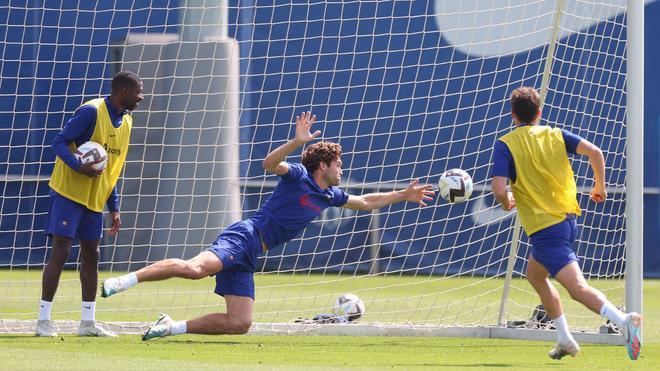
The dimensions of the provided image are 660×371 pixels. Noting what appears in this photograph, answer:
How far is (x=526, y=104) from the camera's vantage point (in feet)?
25.1

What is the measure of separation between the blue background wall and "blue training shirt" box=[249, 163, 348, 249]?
13.2ft

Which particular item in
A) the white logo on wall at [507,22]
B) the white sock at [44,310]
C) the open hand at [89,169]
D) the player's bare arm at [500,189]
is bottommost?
the white sock at [44,310]

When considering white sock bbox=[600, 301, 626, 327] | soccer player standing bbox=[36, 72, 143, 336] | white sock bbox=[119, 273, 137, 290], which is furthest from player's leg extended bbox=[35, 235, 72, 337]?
white sock bbox=[600, 301, 626, 327]

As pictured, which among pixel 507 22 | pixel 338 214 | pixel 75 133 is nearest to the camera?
pixel 75 133

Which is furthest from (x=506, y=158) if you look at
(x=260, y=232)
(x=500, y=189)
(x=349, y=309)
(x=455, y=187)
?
(x=349, y=309)

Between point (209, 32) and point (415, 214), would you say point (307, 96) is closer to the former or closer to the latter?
point (209, 32)

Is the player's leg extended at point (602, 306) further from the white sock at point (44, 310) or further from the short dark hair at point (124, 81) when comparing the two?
the white sock at point (44, 310)

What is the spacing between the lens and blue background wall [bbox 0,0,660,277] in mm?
12609


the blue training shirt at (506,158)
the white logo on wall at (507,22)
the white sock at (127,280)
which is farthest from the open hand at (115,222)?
the white logo on wall at (507,22)

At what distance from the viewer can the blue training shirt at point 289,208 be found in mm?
8086

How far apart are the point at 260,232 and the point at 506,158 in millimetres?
1734

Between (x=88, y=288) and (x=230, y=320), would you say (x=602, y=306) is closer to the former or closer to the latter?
(x=230, y=320)

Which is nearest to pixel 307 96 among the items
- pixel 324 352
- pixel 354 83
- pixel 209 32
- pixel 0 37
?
pixel 354 83

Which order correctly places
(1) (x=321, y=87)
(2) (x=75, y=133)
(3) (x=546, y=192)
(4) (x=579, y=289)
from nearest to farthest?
(4) (x=579, y=289) → (3) (x=546, y=192) → (2) (x=75, y=133) → (1) (x=321, y=87)
